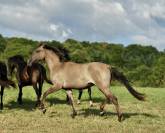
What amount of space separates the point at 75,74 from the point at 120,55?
279ft

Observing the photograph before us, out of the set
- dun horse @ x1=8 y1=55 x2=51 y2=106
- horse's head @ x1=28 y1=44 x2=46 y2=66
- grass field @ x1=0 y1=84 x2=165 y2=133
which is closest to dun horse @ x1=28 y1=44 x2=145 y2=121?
horse's head @ x1=28 y1=44 x2=46 y2=66

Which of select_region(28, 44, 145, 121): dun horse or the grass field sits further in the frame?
select_region(28, 44, 145, 121): dun horse

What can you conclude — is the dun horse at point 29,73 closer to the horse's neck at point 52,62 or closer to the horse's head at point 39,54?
the horse's head at point 39,54

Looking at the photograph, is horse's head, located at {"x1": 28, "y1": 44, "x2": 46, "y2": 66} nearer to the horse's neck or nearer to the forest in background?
the horse's neck

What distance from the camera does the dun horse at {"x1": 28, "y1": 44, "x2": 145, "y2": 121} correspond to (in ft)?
40.7

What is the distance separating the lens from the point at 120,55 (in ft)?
319

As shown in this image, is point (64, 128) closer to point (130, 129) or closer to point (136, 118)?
point (130, 129)

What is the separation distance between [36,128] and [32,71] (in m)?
6.02

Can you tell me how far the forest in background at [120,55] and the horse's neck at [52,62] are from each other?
34.1 metres

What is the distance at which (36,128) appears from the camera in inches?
427

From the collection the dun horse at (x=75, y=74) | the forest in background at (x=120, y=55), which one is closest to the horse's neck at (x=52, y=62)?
the dun horse at (x=75, y=74)

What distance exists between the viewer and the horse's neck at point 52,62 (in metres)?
13.6

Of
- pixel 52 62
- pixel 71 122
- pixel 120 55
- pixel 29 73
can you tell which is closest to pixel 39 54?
pixel 52 62

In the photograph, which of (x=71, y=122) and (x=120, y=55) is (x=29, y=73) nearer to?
(x=71, y=122)
